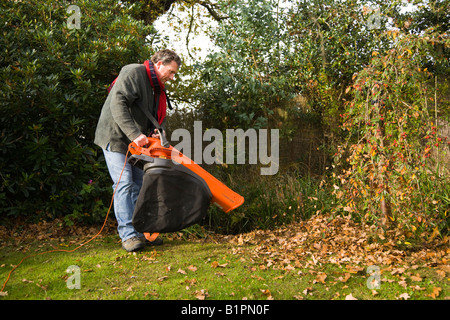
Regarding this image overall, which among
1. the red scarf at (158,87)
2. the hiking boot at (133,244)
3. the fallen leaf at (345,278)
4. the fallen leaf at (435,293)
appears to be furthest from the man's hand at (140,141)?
the fallen leaf at (435,293)

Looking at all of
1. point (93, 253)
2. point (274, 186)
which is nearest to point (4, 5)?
point (93, 253)

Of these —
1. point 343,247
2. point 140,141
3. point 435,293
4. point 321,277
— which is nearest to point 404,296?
point 435,293

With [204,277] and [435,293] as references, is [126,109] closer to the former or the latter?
[204,277]

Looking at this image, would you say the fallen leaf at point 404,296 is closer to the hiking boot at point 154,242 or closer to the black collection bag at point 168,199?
the black collection bag at point 168,199

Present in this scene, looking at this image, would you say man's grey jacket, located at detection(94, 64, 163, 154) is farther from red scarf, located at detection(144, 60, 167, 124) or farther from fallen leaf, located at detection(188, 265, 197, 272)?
fallen leaf, located at detection(188, 265, 197, 272)

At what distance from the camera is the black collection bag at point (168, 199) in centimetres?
323

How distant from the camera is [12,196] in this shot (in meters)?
4.89

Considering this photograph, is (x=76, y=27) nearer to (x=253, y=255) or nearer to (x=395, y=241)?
(x=253, y=255)

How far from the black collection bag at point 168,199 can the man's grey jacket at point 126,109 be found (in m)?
0.46

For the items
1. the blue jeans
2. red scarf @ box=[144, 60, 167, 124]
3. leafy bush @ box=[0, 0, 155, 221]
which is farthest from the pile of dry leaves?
leafy bush @ box=[0, 0, 155, 221]

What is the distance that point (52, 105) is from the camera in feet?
14.9

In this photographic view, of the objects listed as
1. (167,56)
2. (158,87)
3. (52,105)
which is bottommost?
(52,105)

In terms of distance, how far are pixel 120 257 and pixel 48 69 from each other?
258 cm

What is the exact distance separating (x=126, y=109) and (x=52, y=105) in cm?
150
